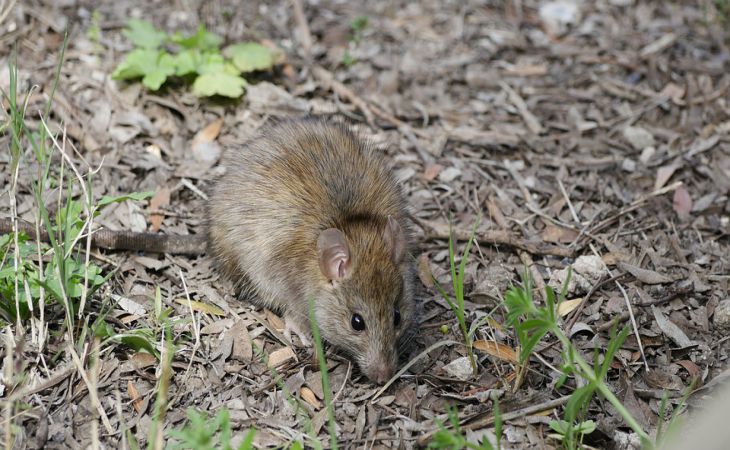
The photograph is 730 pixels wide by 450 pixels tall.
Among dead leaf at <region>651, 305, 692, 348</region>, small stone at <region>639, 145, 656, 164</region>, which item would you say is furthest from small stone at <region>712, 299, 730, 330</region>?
small stone at <region>639, 145, 656, 164</region>

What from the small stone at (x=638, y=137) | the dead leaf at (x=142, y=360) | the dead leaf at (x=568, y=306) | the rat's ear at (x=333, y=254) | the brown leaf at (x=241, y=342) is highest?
the rat's ear at (x=333, y=254)

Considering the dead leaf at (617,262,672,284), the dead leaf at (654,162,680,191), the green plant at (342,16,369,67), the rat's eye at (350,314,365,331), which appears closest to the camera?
the rat's eye at (350,314,365,331)

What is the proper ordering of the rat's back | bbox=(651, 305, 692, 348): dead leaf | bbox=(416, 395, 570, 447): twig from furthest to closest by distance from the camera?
the rat's back < bbox=(651, 305, 692, 348): dead leaf < bbox=(416, 395, 570, 447): twig

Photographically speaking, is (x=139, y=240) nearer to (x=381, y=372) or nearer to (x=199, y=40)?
(x=381, y=372)

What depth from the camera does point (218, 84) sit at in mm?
7020

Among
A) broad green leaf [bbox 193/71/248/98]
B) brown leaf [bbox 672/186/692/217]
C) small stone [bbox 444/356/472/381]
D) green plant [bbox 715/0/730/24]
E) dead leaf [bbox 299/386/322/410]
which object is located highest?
green plant [bbox 715/0/730/24]

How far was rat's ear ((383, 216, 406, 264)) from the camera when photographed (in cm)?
495

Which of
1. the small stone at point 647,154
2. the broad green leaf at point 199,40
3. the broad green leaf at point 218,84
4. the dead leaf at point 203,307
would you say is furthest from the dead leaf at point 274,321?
the small stone at point 647,154

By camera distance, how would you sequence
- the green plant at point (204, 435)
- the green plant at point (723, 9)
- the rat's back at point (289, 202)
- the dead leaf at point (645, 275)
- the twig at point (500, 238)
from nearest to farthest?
the green plant at point (204, 435)
the rat's back at point (289, 202)
the dead leaf at point (645, 275)
the twig at point (500, 238)
the green plant at point (723, 9)

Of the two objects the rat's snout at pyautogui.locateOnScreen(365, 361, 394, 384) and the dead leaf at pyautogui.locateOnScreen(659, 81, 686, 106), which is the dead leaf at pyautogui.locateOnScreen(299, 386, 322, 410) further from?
the dead leaf at pyautogui.locateOnScreen(659, 81, 686, 106)

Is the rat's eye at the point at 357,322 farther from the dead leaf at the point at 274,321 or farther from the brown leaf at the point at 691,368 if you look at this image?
the brown leaf at the point at 691,368

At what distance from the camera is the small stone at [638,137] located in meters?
7.08

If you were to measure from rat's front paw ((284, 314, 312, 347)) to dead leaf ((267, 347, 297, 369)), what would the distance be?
104 millimetres

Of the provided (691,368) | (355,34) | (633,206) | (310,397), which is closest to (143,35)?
(355,34)
